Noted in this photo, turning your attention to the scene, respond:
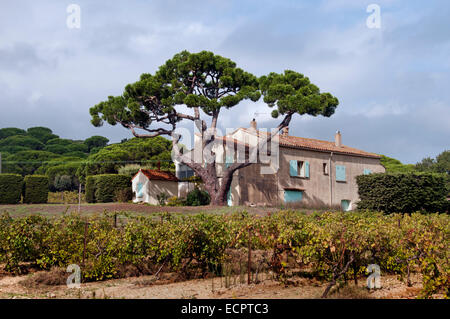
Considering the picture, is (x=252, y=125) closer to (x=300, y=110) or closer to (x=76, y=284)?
(x=300, y=110)

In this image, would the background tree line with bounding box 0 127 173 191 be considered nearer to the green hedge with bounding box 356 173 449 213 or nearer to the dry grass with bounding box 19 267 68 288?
the green hedge with bounding box 356 173 449 213

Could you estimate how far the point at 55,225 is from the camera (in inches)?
401

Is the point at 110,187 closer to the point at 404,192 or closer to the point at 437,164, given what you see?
the point at 404,192

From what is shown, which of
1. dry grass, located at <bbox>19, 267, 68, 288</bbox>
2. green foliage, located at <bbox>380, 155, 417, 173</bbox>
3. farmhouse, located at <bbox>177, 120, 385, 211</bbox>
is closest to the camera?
dry grass, located at <bbox>19, 267, 68, 288</bbox>

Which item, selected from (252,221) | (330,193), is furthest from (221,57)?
(252,221)

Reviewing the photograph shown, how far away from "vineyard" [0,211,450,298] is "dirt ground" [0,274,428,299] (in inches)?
10.3

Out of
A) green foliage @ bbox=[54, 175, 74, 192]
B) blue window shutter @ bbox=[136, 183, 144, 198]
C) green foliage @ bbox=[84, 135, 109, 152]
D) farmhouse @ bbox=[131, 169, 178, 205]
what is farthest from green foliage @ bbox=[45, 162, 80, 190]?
green foliage @ bbox=[84, 135, 109, 152]

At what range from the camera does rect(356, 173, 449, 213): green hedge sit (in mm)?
25578

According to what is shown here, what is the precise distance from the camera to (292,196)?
29062 mm

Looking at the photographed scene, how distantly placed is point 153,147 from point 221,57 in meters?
17.9

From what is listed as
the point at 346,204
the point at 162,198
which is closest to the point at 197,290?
the point at 162,198

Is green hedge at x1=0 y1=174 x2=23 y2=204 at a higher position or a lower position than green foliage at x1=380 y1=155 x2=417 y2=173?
lower

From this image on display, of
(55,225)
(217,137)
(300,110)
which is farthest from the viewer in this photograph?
(217,137)

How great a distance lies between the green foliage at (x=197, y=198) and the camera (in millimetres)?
27500
